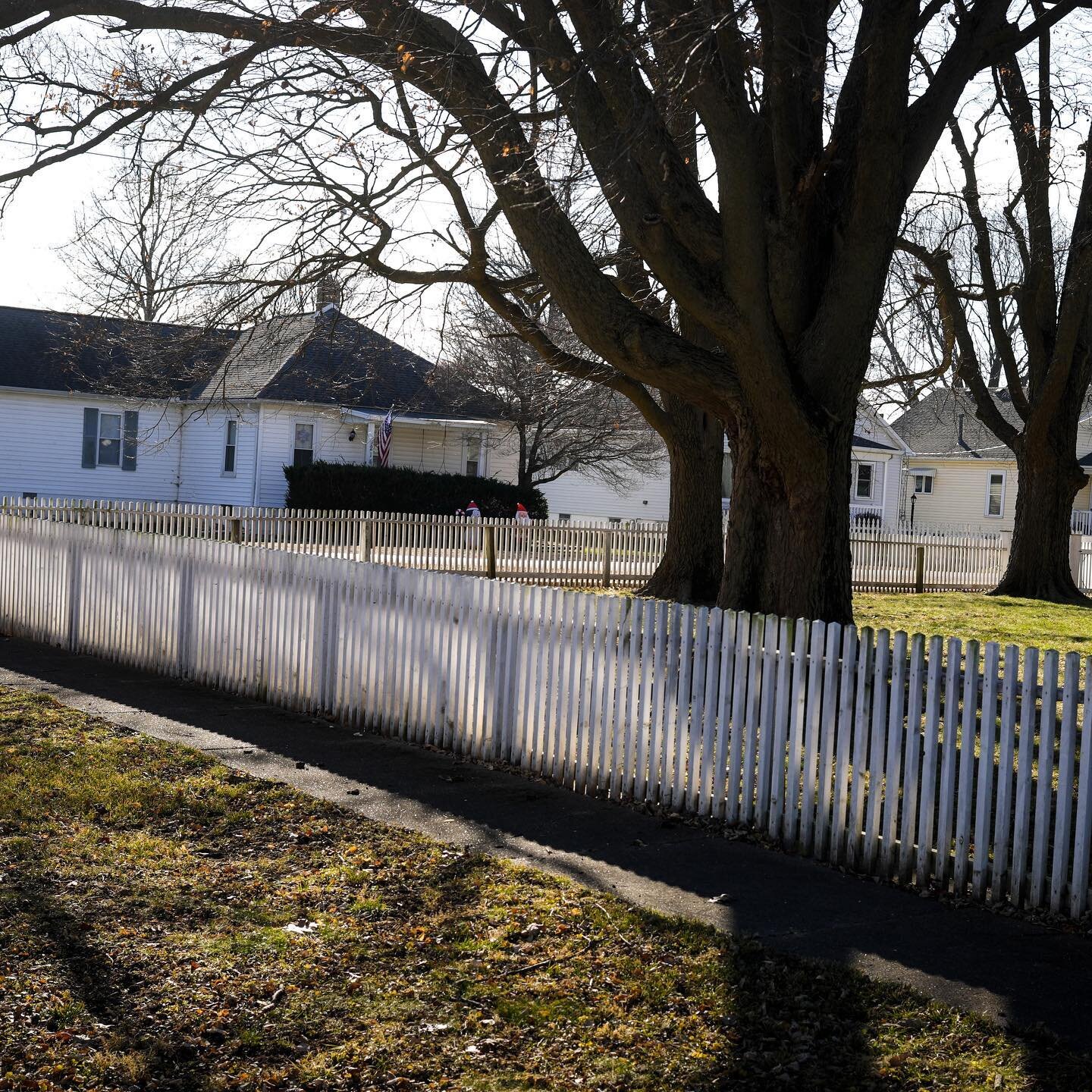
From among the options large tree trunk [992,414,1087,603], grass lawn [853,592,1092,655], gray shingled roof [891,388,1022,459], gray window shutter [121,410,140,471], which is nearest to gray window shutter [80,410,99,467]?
gray window shutter [121,410,140,471]

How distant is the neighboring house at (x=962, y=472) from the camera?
171 ft

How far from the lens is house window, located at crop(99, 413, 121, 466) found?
1474 inches

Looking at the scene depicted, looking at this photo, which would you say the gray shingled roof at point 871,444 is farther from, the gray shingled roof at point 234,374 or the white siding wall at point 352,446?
the gray shingled roof at point 234,374

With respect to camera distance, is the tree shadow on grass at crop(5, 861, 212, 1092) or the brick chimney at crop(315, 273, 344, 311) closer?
the tree shadow on grass at crop(5, 861, 212, 1092)

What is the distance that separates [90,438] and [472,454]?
12415 mm

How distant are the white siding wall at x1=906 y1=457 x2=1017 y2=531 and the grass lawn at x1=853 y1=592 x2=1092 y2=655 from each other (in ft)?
91.0

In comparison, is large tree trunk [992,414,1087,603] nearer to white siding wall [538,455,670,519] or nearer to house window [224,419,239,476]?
white siding wall [538,455,670,519]

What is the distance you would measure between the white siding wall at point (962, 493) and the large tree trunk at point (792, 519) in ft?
138

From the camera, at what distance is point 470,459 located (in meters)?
43.7

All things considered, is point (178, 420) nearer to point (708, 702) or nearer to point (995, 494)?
point (995, 494)

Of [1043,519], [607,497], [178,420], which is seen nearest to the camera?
[1043,519]

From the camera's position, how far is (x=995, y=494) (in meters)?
53.1

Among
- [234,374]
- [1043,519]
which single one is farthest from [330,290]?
[234,374]

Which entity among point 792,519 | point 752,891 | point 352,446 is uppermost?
point 352,446
